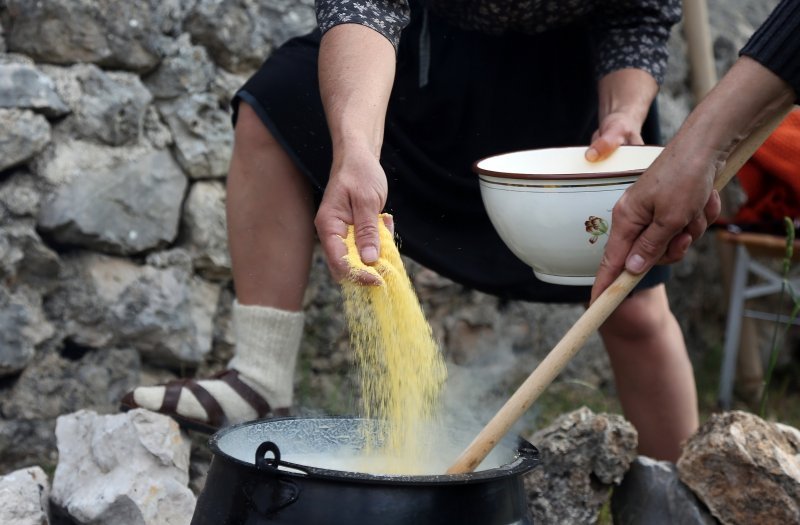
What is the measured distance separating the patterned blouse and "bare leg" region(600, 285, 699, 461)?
491 millimetres

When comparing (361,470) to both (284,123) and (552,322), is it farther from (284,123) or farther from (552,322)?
(552,322)

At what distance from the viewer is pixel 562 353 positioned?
4.82 feet

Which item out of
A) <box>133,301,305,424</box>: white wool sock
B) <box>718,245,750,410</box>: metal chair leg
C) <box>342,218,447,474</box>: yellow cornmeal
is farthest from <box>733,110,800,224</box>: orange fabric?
<box>342,218,447,474</box>: yellow cornmeal

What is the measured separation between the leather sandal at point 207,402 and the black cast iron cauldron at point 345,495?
0.52m

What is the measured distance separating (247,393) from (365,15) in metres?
0.80

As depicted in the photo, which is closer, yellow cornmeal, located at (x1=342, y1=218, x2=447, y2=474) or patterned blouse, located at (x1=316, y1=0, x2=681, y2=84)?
yellow cornmeal, located at (x1=342, y1=218, x2=447, y2=474)

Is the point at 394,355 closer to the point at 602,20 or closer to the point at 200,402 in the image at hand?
the point at 200,402

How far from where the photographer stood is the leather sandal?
202 centimetres

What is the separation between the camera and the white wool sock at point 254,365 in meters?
2.03

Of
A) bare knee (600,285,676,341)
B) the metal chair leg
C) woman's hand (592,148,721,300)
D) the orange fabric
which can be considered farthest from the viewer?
the metal chair leg

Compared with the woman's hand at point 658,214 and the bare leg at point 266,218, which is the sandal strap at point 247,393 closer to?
the bare leg at point 266,218

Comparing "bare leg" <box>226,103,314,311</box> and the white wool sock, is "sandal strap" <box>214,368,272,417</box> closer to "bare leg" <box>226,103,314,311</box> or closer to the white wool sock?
the white wool sock

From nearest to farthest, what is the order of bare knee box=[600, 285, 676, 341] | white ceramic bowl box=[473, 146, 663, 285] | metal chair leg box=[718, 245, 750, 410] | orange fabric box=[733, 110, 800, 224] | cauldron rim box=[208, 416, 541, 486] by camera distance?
cauldron rim box=[208, 416, 541, 486] → white ceramic bowl box=[473, 146, 663, 285] → bare knee box=[600, 285, 676, 341] → orange fabric box=[733, 110, 800, 224] → metal chair leg box=[718, 245, 750, 410]

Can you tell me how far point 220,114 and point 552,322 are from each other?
4.54 feet
